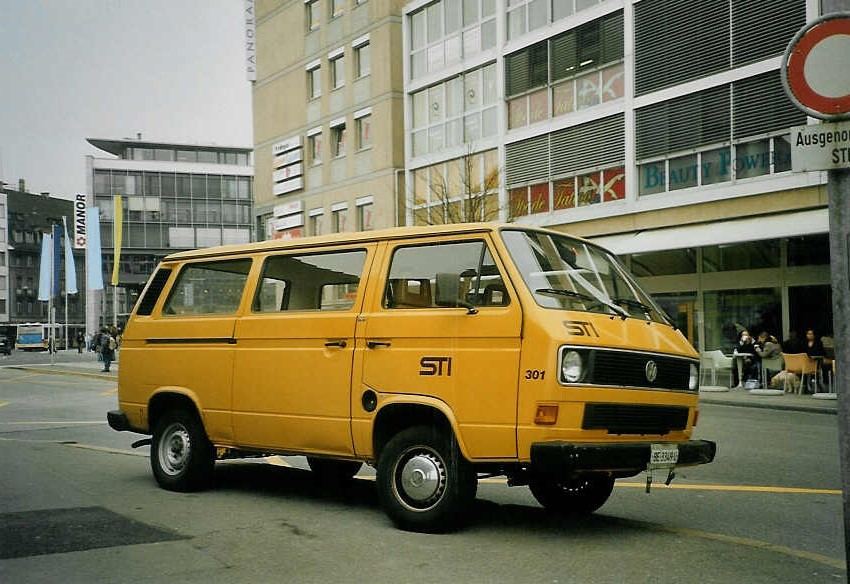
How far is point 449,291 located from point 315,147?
35.7 m

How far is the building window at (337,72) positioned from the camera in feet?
130

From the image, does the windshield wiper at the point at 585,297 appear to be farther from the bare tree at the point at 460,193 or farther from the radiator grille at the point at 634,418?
the bare tree at the point at 460,193

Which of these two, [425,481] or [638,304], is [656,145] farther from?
[425,481]

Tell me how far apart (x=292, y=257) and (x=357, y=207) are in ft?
100

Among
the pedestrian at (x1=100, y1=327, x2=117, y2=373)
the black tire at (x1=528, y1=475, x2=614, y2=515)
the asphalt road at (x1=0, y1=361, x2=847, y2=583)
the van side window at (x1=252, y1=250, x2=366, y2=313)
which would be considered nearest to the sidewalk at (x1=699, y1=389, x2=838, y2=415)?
the asphalt road at (x1=0, y1=361, x2=847, y2=583)

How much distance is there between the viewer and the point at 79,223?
7306 centimetres

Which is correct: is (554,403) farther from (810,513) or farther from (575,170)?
(575,170)

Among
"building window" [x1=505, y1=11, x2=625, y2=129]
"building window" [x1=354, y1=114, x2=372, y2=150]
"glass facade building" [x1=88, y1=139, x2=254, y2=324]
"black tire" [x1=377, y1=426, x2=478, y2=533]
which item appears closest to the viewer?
"black tire" [x1=377, y1=426, x2=478, y2=533]

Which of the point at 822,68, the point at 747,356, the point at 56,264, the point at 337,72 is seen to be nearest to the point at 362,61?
the point at 337,72

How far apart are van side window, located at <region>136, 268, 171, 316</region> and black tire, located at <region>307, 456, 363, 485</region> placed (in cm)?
210

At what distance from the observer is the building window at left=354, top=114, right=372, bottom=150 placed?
124ft

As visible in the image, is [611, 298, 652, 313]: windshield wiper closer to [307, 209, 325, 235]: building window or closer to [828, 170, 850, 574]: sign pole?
[828, 170, 850, 574]: sign pole

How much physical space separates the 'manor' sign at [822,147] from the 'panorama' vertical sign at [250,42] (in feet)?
139

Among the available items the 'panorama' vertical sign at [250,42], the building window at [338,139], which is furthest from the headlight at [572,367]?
the 'panorama' vertical sign at [250,42]
